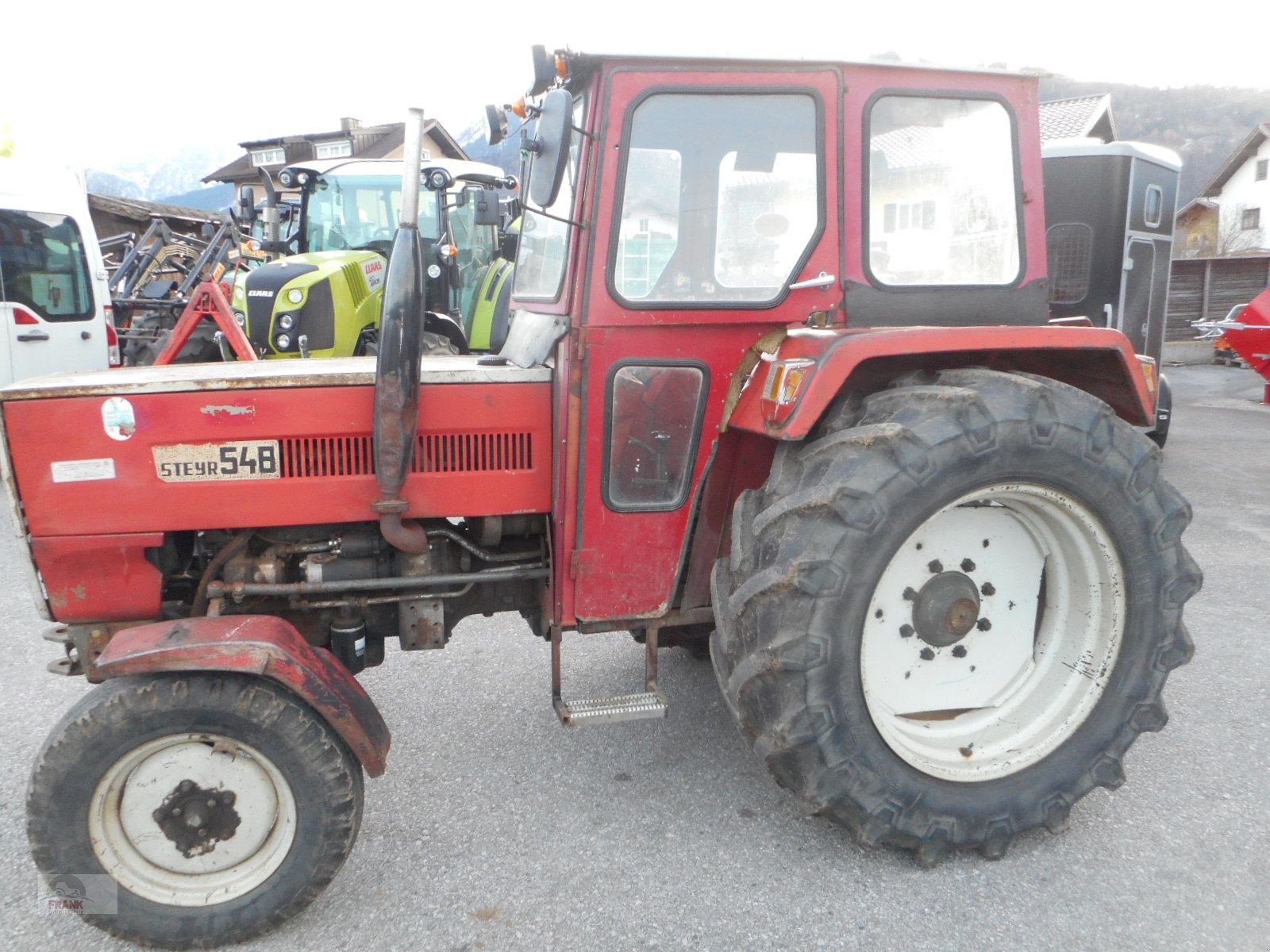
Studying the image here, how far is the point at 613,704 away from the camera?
108 inches

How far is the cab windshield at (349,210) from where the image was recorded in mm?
8945

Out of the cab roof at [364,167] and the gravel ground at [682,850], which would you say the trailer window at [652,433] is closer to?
the gravel ground at [682,850]

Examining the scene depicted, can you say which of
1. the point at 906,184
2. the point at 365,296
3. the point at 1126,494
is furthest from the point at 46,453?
the point at 365,296

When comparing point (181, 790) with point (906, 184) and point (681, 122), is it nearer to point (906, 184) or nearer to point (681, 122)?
point (681, 122)

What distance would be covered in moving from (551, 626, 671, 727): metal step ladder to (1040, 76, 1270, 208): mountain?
209 ft

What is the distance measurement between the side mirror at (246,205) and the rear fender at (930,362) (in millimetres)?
7600

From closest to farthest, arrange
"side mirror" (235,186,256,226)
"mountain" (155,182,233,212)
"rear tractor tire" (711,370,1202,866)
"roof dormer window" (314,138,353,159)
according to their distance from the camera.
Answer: "rear tractor tire" (711,370,1202,866)
"side mirror" (235,186,256,226)
"roof dormer window" (314,138,353,159)
"mountain" (155,182,233,212)

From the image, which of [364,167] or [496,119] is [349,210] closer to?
[364,167]

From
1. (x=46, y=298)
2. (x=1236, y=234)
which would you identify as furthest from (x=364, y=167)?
(x=1236, y=234)

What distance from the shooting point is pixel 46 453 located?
7.68 ft

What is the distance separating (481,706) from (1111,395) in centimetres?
244

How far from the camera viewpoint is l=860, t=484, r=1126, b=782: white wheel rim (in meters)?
2.61

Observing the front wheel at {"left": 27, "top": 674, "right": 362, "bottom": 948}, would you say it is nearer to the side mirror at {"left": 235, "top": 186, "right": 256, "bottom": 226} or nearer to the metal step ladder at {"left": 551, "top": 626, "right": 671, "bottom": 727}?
the metal step ladder at {"left": 551, "top": 626, "right": 671, "bottom": 727}

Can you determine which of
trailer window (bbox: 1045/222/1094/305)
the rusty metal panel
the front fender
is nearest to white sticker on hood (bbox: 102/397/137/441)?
the rusty metal panel
